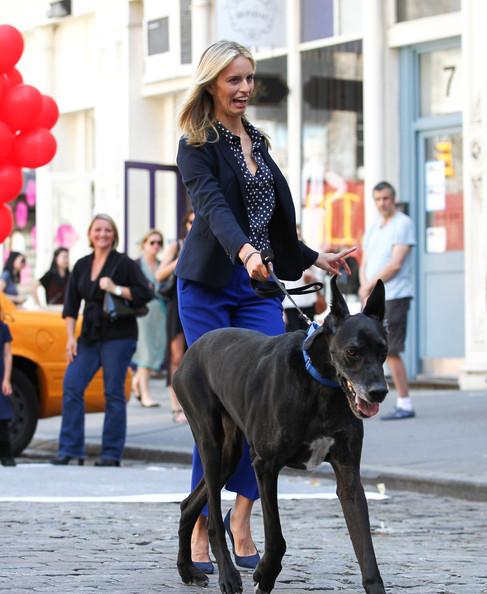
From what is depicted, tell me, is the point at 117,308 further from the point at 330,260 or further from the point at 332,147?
the point at 332,147

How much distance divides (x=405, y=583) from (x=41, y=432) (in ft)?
26.1

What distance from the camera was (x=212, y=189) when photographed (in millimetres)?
5117

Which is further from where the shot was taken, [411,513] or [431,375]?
[431,375]

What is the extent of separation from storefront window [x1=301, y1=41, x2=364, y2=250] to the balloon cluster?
5.99 m

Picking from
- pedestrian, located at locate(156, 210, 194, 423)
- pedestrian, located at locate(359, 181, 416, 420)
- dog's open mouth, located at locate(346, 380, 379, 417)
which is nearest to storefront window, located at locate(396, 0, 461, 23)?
pedestrian, located at locate(359, 181, 416, 420)

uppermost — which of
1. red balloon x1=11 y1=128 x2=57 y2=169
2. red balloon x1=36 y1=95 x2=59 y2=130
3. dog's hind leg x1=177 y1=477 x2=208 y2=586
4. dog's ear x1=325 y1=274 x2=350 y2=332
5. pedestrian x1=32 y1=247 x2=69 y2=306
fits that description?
red balloon x1=36 y1=95 x2=59 y2=130

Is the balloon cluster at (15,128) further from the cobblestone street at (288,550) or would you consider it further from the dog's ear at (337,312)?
the dog's ear at (337,312)

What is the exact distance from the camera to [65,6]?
831 inches

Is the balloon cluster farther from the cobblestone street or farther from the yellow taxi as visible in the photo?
the cobblestone street

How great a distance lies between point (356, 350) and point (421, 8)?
11465 mm

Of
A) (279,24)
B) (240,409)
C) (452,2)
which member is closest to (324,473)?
(240,409)

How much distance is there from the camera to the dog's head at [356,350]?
4.18 metres

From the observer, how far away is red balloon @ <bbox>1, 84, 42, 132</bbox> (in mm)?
10312

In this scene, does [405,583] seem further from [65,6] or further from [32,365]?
[65,6]
